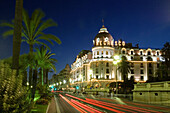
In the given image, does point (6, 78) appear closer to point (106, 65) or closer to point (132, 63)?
point (106, 65)

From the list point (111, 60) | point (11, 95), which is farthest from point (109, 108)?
point (111, 60)

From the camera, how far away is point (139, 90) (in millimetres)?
28547

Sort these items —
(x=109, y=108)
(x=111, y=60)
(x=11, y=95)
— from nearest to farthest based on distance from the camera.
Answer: (x=11, y=95) → (x=109, y=108) → (x=111, y=60)

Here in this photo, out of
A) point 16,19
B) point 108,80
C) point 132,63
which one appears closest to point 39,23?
point 16,19

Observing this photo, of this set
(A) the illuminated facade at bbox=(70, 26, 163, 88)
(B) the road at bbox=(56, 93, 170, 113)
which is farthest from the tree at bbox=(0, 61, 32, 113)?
(A) the illuminated facade at bbox=(70, 26, 163, 88)

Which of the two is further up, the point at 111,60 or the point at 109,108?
the point at 111,60

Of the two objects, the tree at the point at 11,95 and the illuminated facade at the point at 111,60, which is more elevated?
the illuminated facade at the point at 111,60

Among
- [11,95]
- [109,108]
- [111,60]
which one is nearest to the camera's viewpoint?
[11,95]

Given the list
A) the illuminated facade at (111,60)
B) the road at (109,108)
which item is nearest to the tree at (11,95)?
the road at (109,108)

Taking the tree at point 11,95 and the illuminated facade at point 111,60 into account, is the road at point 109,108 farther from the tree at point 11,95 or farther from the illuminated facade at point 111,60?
the illuminated facade at point 111,60

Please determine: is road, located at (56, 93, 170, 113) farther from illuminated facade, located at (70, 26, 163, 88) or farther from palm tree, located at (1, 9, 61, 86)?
illuminated facade, located at (70, 26, 163, 88)

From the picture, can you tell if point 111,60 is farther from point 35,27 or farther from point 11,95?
point 11,95

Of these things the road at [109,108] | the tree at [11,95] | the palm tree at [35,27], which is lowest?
the road at [109,108]

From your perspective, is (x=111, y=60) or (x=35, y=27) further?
(x=111, y=60)
